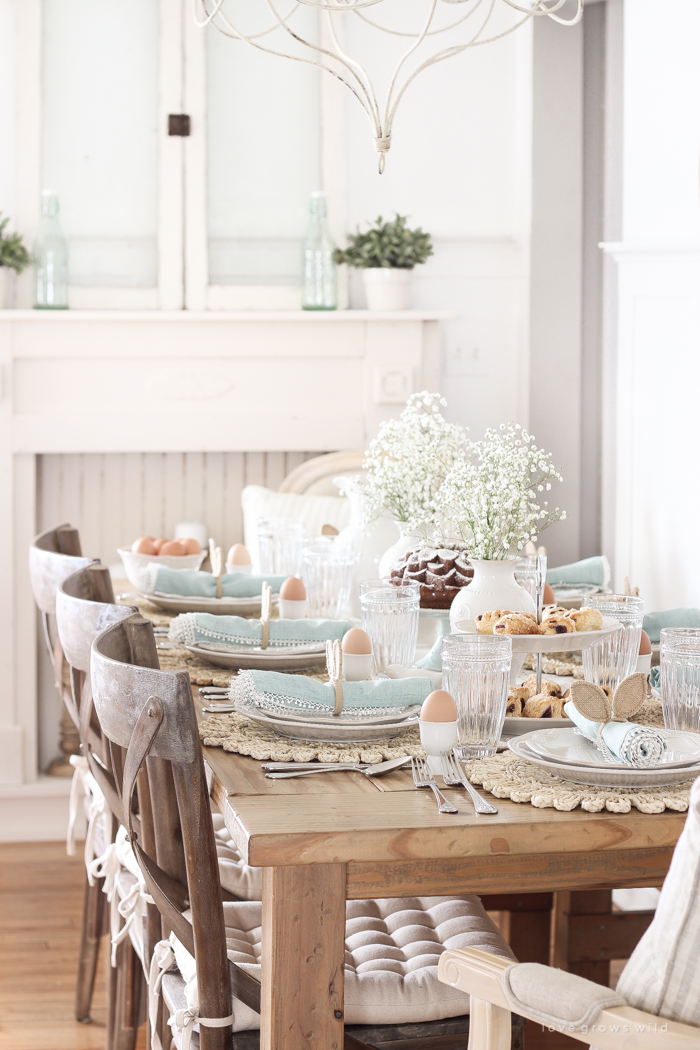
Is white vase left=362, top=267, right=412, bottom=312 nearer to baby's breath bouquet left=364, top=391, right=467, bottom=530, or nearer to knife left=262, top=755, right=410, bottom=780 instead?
baby's breath bouquet left=364, top=391, right=467, bottom=530

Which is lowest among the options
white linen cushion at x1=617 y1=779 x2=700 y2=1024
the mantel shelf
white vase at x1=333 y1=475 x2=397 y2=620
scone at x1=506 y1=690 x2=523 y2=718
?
white linen cushion at x1=617 y1=779 x2=700 y2=1024

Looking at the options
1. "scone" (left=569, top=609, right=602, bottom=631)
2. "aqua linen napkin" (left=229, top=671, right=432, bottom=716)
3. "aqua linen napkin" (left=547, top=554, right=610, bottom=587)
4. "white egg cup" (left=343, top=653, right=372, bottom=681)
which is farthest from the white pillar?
"aqua linen napkin" (left=229, top=671, right=432, bottom=716)

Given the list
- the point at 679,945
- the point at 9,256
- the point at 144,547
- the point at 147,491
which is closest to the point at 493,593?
the point at 679,945

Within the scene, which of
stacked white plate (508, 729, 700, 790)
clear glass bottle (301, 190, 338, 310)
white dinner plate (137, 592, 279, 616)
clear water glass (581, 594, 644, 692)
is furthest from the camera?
clear glass bottle (301, 190, 338, 310)

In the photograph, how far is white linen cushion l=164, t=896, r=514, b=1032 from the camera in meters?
1.36

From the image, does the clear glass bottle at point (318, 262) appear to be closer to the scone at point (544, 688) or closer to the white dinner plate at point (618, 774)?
the scone at point (544, 688)

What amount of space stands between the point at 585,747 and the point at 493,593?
42 centimetres

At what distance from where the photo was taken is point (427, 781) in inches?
50.5

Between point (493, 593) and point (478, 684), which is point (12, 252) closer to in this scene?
point (493, 593)

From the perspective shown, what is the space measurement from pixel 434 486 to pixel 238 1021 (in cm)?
109

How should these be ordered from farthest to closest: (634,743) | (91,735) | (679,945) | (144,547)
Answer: (144,547)
(91,735)
(634,743)
(679,945)

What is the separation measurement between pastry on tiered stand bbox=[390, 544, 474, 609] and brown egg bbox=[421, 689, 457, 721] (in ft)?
2.14

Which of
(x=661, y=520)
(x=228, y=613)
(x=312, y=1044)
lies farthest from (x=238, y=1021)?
(x=661, y=520)

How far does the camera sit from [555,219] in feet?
11.8
